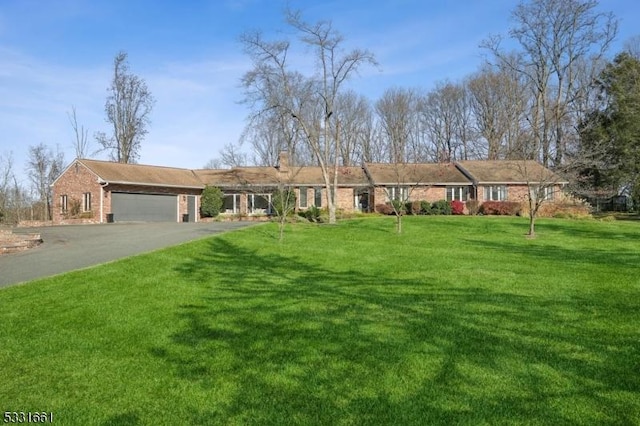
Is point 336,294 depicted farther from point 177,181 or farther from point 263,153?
point 263,153

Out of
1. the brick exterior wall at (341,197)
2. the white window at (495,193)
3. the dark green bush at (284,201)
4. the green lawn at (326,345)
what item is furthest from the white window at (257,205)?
the green lawn at (326,345)

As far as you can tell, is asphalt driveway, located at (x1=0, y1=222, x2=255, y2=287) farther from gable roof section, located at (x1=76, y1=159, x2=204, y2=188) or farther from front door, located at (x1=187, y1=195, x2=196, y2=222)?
front door, located at (x1=187, y1=195, x2=196, y2=222)

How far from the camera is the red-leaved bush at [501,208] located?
32.8m

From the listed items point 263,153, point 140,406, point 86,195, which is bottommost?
point 140,406

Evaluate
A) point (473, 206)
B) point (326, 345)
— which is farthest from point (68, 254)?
point (473, 206)

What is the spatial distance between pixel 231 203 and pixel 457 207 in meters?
17.1

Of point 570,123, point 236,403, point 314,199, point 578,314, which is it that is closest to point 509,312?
point 578,314

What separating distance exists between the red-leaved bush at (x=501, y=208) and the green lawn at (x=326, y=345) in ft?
72.9

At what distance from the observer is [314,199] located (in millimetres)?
37469

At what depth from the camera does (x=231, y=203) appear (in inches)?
1481

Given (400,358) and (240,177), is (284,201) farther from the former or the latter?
(400,358)

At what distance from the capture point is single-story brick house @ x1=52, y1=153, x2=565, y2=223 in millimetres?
32062

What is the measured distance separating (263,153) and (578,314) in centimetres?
4981

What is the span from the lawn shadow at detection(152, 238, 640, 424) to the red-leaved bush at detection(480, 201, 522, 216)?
86.7 feet
